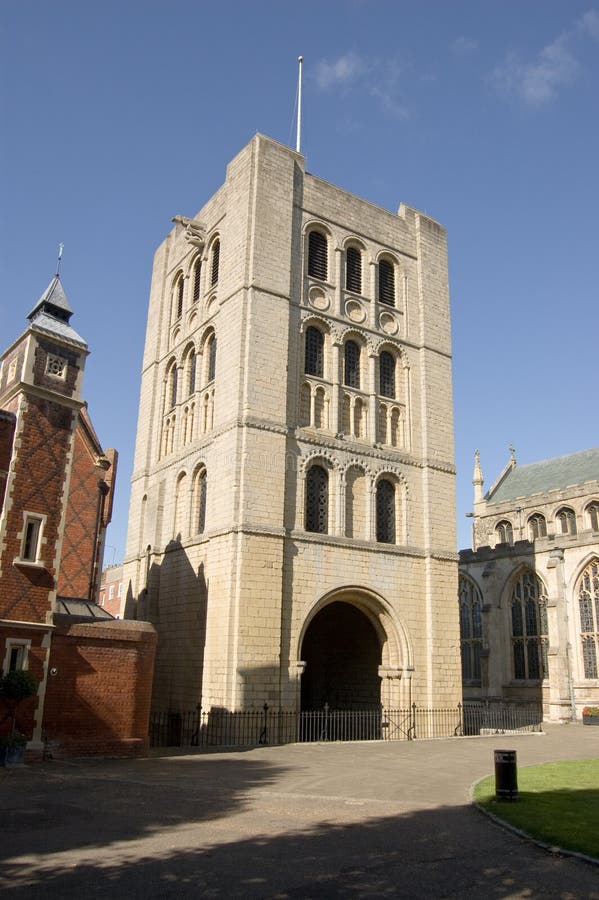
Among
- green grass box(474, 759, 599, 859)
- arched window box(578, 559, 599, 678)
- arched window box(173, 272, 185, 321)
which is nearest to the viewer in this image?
green grass box(474, 759, 599, 859)

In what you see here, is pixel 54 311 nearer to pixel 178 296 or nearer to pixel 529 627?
pixel 178 296

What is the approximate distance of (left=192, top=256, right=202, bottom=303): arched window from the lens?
3102 cm

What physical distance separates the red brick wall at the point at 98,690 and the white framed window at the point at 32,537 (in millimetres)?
1811

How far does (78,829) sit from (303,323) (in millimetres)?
20385

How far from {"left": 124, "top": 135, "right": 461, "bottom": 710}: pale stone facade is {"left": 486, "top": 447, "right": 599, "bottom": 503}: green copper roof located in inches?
959

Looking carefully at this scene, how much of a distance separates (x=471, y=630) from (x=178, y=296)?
25.4 metres

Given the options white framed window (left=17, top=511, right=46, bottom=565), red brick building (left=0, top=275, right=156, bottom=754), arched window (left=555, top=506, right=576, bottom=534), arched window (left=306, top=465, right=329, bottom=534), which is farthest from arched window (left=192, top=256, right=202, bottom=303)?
arched window (left=555, top=506, right=576, bottom=534)

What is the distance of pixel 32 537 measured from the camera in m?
17.1

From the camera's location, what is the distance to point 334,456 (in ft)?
86.3

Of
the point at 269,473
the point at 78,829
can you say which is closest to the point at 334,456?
the point at 269,473

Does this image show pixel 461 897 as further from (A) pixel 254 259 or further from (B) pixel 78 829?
(A) pixel 254 259

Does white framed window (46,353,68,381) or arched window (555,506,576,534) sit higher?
arched window (555,506,576,534)

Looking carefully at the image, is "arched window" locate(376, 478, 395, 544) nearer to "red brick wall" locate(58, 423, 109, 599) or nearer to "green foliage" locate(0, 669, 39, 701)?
"red brick wall" locate(58, 423, 109, 599)

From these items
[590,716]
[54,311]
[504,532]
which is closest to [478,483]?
[504,532]
